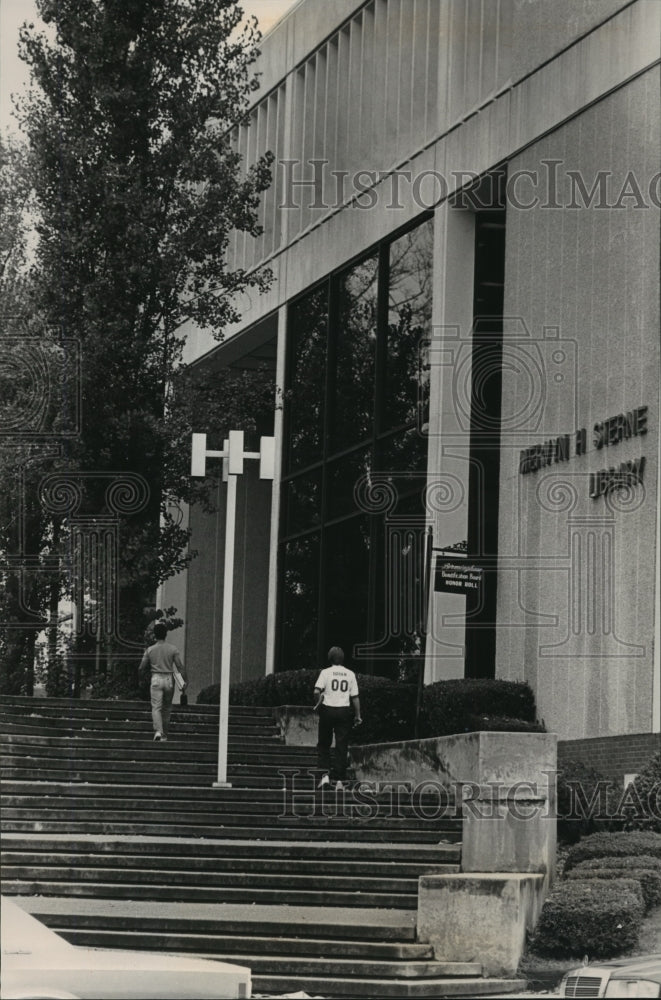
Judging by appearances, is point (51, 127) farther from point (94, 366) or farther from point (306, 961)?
point (306, 961)

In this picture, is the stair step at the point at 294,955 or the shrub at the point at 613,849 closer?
A: the stair step at the point at 294,955

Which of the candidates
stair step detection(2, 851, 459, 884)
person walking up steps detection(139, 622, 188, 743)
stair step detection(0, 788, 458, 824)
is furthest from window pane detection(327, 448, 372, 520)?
stair step detection(2, 851, 459, 884)

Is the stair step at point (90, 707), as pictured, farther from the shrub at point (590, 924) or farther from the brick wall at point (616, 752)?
the shrub at point (590, 924)

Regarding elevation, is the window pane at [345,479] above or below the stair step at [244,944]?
above

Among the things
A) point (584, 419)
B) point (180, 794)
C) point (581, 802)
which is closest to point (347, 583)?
point (584, 419)

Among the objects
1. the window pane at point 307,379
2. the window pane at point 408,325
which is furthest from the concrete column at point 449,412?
the window pane at point 307,379

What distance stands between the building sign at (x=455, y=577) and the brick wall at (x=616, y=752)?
2391mm

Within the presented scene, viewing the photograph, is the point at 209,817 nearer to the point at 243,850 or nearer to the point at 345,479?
the point at 243,850

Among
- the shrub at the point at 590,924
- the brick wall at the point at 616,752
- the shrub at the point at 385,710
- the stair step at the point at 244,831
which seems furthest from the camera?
the shrub at the point at 385,710

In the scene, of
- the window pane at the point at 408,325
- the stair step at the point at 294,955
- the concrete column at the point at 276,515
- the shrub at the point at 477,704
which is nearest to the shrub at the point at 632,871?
the stair step at the point at 294,955

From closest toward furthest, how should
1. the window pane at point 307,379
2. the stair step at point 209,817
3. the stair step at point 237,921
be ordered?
the stair step at point 237,921 → the stair step at point 209,817 → the window pane at point 307,379

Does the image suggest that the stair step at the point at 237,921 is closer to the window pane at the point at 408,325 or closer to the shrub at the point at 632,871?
the shrub at the point at 632,871

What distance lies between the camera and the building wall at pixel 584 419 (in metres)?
18.1

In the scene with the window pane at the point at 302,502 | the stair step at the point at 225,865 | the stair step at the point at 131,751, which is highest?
the window pane at the point at 302,502
